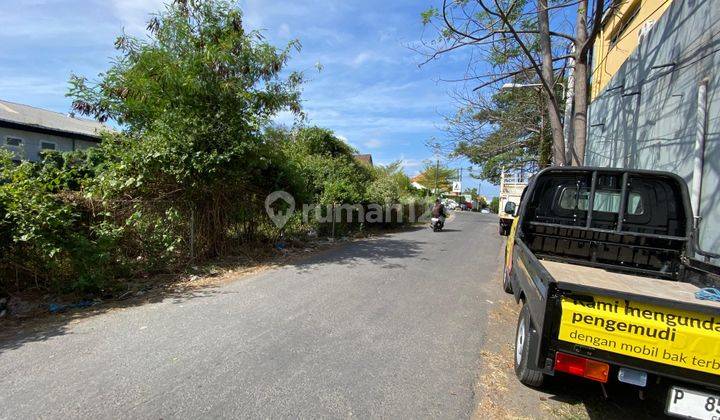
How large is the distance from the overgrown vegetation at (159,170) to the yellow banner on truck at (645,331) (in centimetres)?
641

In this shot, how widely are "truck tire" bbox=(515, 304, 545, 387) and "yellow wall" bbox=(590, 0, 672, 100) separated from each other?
10.4 metres

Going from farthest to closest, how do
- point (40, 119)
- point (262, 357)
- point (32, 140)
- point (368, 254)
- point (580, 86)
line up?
point (40, 119) → point (32, 140) → point (368, 254) → point (580, 86) → point (262, 357)

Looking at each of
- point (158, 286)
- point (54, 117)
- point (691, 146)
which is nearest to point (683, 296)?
point (691, 146)

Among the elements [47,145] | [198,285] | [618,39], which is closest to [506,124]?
[618,39]

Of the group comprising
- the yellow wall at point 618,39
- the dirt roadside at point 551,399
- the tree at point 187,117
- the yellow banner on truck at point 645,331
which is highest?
the yellow wall at point 618,39

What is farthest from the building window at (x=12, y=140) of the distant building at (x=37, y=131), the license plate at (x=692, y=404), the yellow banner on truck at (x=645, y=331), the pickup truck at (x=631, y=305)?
the license plate at (x=692, y=404)

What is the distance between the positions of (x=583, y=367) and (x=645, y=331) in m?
0.48

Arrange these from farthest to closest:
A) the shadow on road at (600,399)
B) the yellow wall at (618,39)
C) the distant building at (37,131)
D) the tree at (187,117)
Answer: the distant building at (37,131)
the yellow wall at (618,39)
the tree at (187,117)
the shadow on road at (600,399)

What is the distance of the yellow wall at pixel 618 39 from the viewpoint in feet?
36.6

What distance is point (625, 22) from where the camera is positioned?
43.1ft

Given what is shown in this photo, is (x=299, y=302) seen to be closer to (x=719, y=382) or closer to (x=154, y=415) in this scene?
(x=154, y=415)

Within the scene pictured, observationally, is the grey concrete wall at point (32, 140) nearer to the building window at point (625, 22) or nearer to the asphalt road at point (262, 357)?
the asphalt road at point (262, 357)

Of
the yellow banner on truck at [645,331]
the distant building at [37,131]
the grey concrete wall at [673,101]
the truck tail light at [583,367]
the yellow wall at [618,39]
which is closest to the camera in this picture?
the yellow banner on truck at [645,331]

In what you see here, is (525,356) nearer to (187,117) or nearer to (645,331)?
(645,331)
